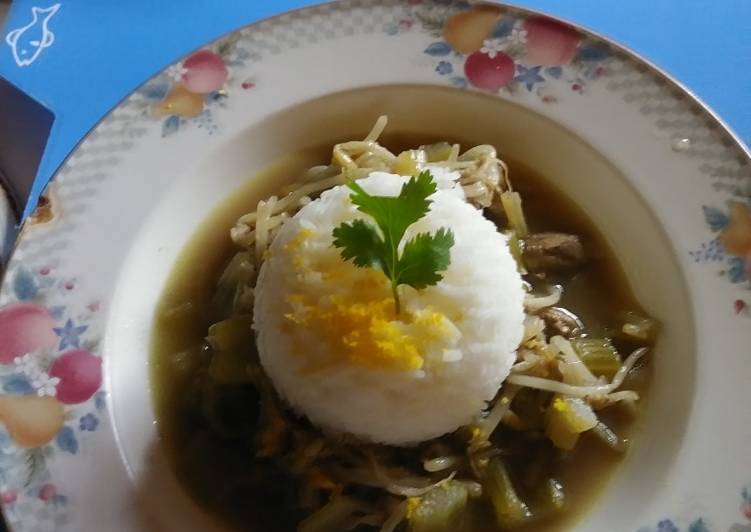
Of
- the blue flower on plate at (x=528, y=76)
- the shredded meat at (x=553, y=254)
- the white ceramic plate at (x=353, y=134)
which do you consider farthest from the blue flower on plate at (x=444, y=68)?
the shredded meat at (x=553, y=254)

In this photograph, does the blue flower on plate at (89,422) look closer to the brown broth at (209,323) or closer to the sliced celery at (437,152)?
the brown broth at (209,323)

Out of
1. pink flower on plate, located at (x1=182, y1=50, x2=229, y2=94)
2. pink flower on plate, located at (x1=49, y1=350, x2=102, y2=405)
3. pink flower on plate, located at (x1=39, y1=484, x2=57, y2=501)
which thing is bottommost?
pink flower on plate, located at (x1=39, y1=484, x2=57, y2=501)

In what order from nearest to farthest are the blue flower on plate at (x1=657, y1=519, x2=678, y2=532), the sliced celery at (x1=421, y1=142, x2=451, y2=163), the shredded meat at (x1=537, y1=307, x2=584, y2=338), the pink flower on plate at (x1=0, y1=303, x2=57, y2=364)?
the blue flower on plate at (x1=657, y1=519, x2=678, y2=532) → the pink flower on plate at (x1=0, y1=303, x2=57, y2=364) → the shredded meat at (x1=537, y1=307, x2=584, y2=338) → the sliced celery at (x1=421, y1=142, x2=451, y2=163)

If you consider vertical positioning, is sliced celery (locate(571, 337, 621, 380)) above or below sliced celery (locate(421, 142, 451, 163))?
below

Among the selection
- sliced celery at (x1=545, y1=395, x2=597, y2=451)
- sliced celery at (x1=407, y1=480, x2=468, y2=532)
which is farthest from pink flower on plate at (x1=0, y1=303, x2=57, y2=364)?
sliced celery at (x1=545, y1=395, x2=597, y2=451)

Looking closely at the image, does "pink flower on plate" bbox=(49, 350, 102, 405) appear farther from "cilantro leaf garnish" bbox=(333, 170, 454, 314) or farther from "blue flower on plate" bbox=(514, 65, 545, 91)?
"blue flower on plate" bbox=(514, 65, 545, 91)

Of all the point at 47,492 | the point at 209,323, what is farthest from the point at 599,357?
the point at 47,492

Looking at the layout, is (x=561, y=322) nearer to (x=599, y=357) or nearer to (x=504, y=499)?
(x=599, y=357)
